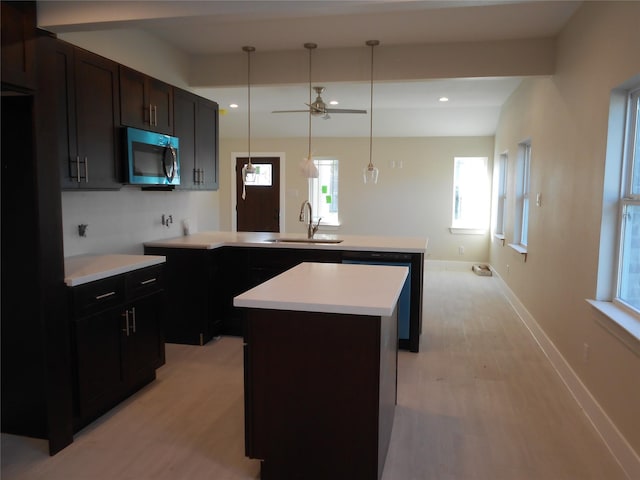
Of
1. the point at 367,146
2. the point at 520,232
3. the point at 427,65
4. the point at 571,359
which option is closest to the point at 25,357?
the point at 571,359

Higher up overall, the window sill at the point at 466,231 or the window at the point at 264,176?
the window at the point at 264,176

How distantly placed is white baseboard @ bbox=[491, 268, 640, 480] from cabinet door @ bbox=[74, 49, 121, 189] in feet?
10.8

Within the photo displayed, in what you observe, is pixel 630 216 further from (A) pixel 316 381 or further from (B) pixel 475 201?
(B) pixel 475 201

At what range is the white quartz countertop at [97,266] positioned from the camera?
246 centimetres

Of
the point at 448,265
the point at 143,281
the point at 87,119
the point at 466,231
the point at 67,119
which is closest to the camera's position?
the point at 67,119

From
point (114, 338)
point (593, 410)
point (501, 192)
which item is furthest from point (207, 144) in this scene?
point (501, 192)

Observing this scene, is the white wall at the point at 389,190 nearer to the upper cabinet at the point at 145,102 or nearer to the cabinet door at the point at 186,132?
the cabinet door at the point at 186,132

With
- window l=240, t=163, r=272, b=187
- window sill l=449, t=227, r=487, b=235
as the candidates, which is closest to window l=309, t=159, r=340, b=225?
window l=240, t=163, r=272, b=187

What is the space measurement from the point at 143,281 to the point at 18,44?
1.47 m

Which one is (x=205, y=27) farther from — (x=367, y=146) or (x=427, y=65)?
(x=367, y=146)

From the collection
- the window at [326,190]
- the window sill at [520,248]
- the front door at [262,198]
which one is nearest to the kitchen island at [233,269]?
the window sill at [520,248]

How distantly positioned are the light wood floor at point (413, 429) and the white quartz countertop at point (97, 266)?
2.76 feet

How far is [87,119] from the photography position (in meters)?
2.86

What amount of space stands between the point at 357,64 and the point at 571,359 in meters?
3.10
